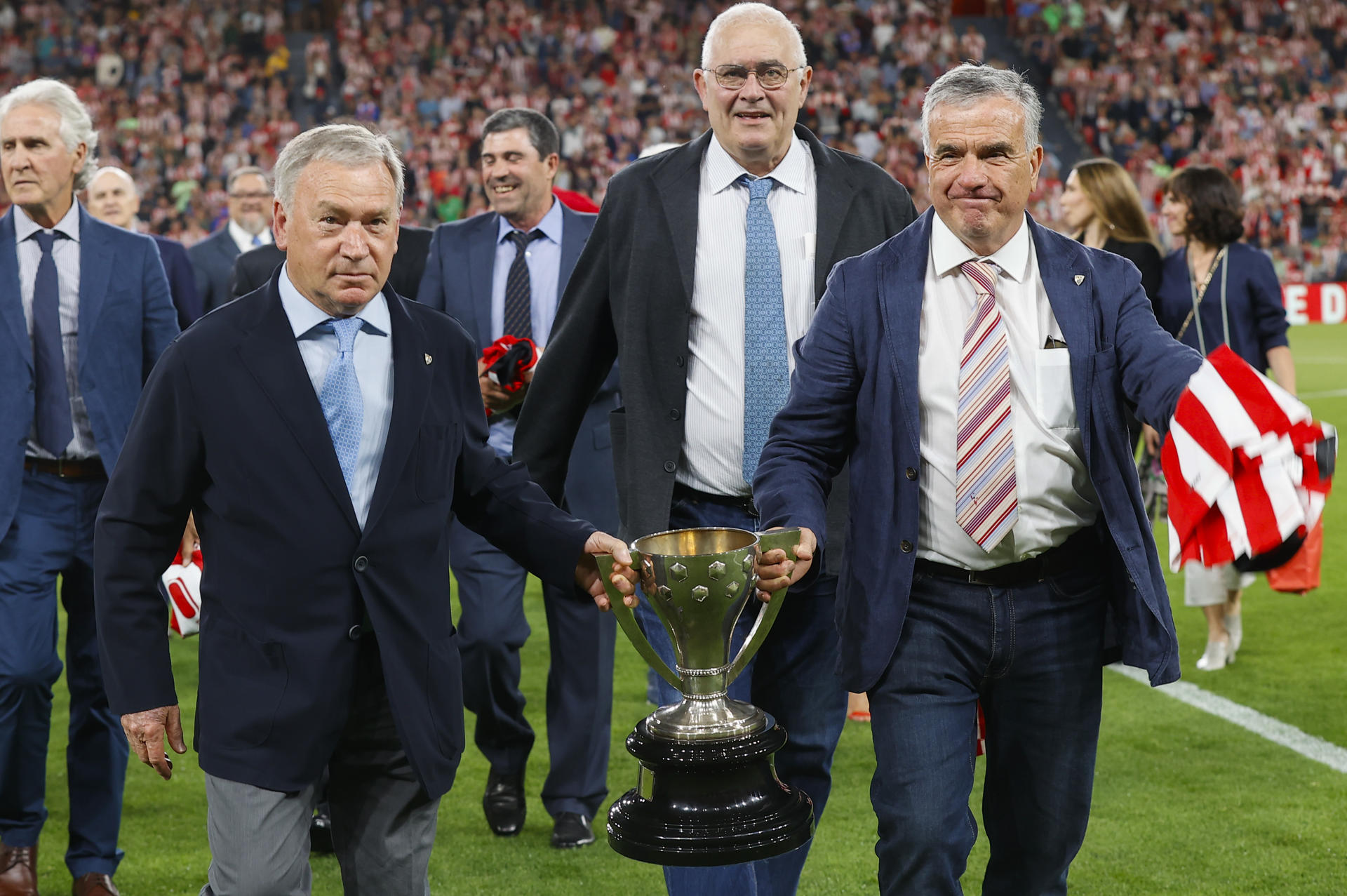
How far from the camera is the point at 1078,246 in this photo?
3145mm

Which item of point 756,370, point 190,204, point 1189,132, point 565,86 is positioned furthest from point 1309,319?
point 756,370

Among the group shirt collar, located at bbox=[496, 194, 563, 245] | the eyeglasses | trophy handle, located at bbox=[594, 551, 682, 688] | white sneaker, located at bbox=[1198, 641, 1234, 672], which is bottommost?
white sneaker, located at bbox=[1198, 641, 1234, 672]

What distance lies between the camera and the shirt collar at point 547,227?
546cm

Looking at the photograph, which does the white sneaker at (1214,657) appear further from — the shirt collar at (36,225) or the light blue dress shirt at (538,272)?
the shirt collar at (36,225)

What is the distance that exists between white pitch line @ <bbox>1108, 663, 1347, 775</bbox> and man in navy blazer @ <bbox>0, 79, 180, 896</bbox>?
3331 mm

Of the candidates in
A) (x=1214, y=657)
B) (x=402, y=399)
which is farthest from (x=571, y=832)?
(x=1214, y=657)

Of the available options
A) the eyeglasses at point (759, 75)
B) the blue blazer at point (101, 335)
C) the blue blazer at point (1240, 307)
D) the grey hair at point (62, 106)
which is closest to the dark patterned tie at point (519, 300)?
the blue blazer at point (101, 335)

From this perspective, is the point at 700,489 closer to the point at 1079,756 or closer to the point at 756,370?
the point at 756,370

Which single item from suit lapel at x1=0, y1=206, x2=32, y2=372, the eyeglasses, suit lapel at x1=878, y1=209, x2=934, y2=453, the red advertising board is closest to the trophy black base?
suit lapel at x1=878, y1=209, x2=934, y2=453

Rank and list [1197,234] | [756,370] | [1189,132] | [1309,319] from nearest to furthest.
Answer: [756,370]
[1197,234]
[1309,319]
[1189,132]

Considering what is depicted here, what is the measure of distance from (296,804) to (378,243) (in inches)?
42.8

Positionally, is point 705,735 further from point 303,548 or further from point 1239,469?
point 1239,469

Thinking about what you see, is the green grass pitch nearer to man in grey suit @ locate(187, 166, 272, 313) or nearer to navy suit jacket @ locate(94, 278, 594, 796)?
navy suit jacket @ locate(94, 278, 594, 796)

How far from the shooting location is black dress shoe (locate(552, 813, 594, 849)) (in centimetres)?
491
